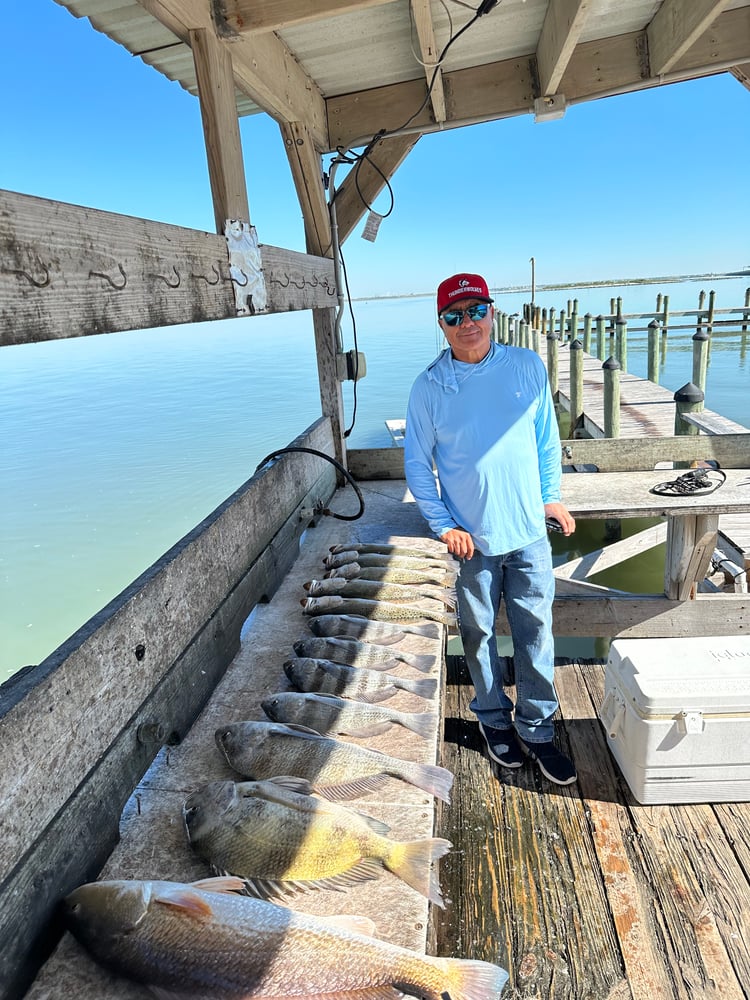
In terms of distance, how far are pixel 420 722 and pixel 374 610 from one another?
933mm

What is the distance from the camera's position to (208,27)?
2844 mm

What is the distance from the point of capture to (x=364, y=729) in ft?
7.65

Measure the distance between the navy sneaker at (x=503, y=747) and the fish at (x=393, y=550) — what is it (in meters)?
1.03

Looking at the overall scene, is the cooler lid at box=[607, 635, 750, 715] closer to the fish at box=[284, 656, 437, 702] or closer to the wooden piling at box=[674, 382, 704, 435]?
the fish at box=[284, 656, 437, 702]

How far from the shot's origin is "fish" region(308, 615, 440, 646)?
118 inches

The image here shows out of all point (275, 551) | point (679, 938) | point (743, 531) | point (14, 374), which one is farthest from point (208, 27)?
point (14, 374)

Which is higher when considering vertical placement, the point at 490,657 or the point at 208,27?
the point at 208,27

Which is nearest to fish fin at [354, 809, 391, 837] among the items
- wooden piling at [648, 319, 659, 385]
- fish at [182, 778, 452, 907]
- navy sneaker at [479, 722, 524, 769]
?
fish at [182, 778, 452, 907]

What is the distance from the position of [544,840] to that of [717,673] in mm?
1135

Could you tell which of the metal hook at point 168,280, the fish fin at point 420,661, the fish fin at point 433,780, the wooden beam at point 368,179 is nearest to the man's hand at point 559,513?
the fish fin at point 420,661

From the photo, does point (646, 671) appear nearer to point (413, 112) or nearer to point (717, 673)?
point (717, 673)

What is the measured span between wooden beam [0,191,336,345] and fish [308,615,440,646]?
1574 millimetres

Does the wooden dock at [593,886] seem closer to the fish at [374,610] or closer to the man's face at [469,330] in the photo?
the fish at [374,610]

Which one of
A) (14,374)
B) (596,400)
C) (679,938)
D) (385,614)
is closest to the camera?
(679,938)
